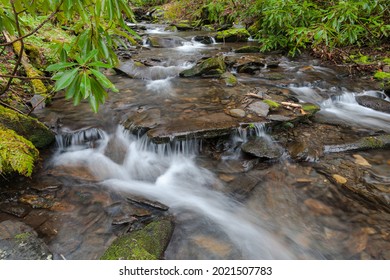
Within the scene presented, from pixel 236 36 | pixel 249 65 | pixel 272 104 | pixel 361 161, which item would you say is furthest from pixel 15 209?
pixel 236 36

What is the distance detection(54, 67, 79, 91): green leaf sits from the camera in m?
1.48

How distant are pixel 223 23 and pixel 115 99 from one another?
908cm

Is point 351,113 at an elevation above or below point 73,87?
below

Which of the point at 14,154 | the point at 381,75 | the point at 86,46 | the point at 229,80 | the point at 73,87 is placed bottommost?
the point at 381,75

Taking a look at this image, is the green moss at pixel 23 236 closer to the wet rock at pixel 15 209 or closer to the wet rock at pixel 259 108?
the wet rock at pixel 15 209

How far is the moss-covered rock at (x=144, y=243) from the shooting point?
1.87 meters

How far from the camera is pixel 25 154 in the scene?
8.92 feet

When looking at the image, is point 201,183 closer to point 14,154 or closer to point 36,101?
point 14,154

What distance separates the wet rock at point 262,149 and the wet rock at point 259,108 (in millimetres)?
540

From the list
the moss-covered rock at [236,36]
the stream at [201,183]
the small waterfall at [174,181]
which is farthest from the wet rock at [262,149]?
the moss-covered rock at [236,36]

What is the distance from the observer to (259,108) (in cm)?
397

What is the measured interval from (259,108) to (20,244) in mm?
3385
